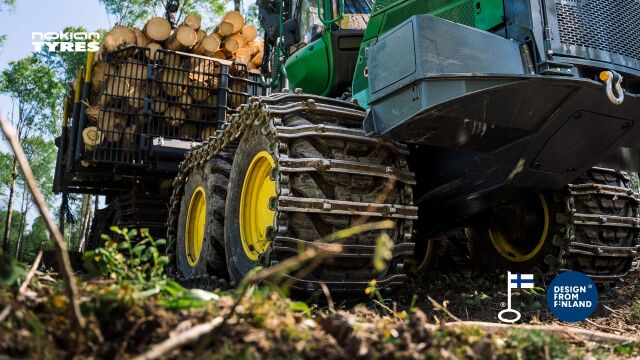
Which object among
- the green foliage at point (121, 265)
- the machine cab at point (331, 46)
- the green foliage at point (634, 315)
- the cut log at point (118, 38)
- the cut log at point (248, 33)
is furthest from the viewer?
the cut log at point (248, 33)

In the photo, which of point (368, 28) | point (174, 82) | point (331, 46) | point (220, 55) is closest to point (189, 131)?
point (174, 82)

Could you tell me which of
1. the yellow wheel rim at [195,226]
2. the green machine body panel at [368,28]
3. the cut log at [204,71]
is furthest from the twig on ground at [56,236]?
the cut log at [204,71]

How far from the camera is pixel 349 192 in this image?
3.72 metres

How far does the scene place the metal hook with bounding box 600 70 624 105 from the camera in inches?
138

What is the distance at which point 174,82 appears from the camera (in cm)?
777

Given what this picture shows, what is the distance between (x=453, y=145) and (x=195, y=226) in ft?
9.26

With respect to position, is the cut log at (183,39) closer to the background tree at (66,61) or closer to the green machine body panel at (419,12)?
the green machine body panel at (419,12)

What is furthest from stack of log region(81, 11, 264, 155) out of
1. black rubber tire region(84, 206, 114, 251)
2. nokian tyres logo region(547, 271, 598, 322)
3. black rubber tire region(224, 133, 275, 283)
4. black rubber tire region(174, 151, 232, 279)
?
nokian tyres logo region(547, 271, 598, 322)

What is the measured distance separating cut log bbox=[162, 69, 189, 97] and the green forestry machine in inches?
107

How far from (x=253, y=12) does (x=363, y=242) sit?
26.2 metres

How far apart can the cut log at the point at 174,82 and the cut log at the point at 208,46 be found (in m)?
0.55

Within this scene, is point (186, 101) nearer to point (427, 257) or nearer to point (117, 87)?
point (117, 87)

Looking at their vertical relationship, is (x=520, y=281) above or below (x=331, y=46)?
below

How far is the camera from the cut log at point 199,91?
25.6 ft
